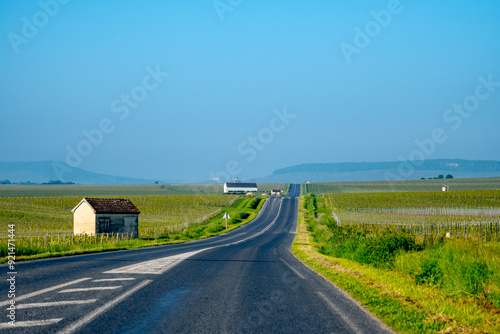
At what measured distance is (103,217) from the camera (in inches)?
1951

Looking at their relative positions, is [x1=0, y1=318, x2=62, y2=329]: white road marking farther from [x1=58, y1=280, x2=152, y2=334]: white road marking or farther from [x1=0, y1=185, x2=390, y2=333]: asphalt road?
[x1=58, y1=280, x2=152, y2=334]: white road marking

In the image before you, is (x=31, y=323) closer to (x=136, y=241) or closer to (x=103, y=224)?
(x=136, y=241)

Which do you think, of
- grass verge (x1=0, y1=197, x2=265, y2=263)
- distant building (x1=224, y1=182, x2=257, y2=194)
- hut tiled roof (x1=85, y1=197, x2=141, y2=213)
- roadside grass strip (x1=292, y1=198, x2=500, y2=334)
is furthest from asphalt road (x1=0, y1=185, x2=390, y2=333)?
distant building (x1=224, y1=182, x2=257, y2=194)

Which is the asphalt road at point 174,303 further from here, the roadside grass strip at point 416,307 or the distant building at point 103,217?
the distant building at point 103,217

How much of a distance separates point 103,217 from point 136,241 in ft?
45.2

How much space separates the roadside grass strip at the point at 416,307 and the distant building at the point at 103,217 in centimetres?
3967

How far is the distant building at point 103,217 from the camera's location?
4903 centimetres

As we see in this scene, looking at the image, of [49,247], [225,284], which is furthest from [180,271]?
[49,247]

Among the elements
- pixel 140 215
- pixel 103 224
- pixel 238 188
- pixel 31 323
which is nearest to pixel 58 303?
pixel 31 323

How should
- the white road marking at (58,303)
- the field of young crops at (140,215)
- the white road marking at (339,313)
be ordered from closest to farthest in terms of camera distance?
the white road marking at (339,313), the white road marking at (58,303), the field of young crops at (140,215)

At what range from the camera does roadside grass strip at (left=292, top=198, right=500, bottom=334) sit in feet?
25.7

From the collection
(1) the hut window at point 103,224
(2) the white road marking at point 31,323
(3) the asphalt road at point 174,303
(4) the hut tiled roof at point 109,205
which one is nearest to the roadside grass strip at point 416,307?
(3) the asphalt road at point 174,303

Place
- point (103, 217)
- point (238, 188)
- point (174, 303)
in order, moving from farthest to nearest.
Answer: point (238, 188) < point (103, 217) < point (174, 303)

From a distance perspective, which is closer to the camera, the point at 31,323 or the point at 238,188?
the point at 31,323
